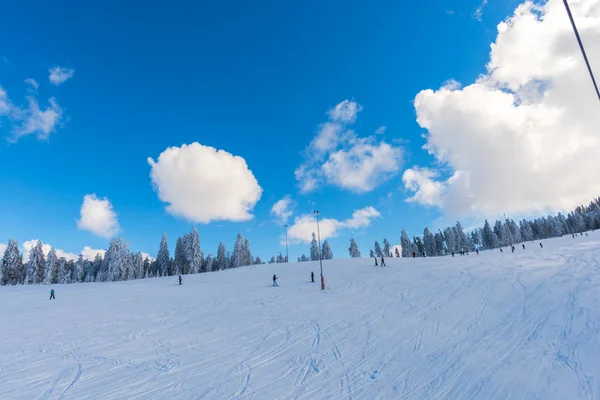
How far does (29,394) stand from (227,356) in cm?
542

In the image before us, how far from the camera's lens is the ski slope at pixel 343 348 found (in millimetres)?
7312

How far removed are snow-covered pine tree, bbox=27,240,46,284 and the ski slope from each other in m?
72.1

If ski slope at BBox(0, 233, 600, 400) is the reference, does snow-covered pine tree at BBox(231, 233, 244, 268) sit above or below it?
above

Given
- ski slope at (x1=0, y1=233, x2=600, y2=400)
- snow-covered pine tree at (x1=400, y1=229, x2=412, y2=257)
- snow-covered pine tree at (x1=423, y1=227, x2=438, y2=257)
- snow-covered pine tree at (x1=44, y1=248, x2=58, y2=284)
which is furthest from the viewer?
snow-covered pine tree at (x1=423, y1=227, x2=438, y2=257)

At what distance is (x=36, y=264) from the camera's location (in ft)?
235

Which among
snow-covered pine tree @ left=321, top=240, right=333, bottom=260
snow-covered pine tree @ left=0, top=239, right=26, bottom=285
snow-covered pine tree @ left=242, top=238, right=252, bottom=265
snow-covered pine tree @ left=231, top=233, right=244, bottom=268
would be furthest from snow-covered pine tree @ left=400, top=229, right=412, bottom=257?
snow-covered pine tree @ left=0, top=239, right=26, bottom=285

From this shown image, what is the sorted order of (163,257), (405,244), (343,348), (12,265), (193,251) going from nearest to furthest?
(343,348) → (12,265) → (193,251) → (163,257) → (405,244)

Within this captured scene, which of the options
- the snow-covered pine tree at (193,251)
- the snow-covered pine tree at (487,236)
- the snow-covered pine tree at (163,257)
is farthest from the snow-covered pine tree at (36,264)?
the snow-covered pine tree at (487,236)

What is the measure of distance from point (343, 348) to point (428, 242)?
12595 cm

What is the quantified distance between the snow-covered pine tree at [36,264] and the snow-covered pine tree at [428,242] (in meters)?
134

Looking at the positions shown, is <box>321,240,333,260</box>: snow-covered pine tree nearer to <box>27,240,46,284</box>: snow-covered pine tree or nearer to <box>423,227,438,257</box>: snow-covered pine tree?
<box>423,227,438,257</box>: snow-covered pine tree

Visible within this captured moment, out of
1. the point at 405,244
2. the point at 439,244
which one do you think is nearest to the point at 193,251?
the point at 405,244

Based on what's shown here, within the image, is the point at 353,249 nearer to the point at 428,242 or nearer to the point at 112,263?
the point at 428,242

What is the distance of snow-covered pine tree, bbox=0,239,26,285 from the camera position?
69812 mm
